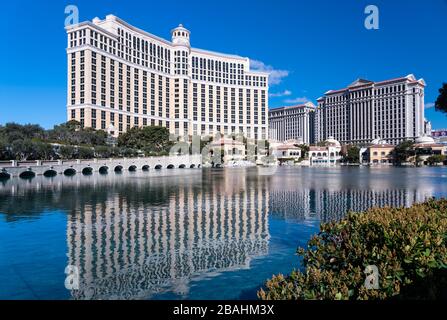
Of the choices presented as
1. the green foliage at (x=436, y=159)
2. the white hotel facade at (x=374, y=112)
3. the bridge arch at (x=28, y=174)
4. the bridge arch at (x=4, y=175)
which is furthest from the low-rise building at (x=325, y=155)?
the bridge arch at (x=4, y=175)

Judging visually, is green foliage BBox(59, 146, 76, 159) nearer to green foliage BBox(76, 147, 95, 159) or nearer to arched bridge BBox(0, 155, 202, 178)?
green foliage BBox(76, 147, 95, 159)

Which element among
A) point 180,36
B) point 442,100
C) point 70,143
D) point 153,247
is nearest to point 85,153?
point 70,143

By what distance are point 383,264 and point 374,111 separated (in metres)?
168

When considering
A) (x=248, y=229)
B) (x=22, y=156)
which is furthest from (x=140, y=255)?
(x=22, y=156)

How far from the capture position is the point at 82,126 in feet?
332

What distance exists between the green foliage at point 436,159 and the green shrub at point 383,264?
124 meters

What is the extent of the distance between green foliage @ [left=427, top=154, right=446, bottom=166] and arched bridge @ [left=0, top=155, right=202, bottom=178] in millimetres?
80361

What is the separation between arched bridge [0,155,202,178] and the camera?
5075 cm

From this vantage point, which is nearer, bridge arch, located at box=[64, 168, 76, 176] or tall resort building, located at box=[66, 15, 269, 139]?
bridge arch, located at box=[64, 168, 76, 176]

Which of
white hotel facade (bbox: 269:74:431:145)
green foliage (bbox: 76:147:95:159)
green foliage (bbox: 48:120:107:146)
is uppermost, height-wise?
white hotel facade (bbox: 269:74:431:145)

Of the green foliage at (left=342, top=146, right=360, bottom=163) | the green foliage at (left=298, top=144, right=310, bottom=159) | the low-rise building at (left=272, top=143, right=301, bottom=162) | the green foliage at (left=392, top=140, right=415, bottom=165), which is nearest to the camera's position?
the green foliage at (left=392, top=140, right=415, bottom=165)

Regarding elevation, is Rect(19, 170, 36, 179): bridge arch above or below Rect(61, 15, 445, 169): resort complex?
below

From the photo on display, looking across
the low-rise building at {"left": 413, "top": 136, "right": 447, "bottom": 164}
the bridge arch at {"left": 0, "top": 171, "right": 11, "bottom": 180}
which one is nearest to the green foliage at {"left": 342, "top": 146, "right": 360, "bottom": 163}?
the low-rise building at {"left": 413, "top": 136, "right": 447, "bottom": 164}

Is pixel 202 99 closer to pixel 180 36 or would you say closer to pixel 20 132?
pixel 180 36
